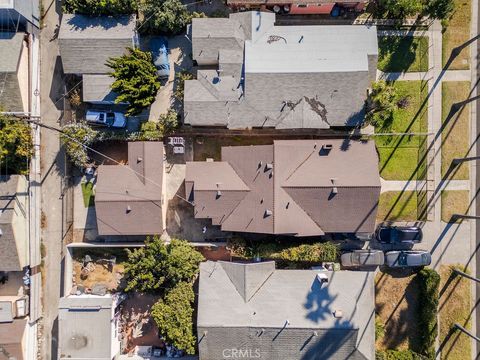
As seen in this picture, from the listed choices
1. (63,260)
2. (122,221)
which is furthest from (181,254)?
(63,260)

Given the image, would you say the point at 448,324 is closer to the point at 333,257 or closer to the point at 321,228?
the point at 333,257

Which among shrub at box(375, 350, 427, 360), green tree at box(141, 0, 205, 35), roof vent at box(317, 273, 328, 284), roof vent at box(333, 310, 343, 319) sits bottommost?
shrub at box(375, 350, 427, 360)

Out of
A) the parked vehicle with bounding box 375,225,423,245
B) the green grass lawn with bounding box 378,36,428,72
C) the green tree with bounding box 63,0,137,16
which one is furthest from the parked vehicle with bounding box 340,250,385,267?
the green tree with bounding box 63,0,137,16

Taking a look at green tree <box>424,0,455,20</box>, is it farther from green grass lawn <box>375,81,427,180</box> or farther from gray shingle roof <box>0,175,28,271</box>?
gray shingle roof <box>0,175,28,271</box>

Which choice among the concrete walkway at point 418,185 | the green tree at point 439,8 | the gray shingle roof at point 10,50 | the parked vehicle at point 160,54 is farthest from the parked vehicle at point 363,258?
the gray shingle roof at point 10,50

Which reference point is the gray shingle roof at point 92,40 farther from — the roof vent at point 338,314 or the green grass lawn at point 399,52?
the roof vent at point 338,314

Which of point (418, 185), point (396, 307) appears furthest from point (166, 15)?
point (396, 307)

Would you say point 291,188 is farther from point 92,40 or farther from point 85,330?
point 92,40

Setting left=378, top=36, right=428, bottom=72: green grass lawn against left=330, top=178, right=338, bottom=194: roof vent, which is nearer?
left=330, top=178, right=338, bottom=194: roof vent
